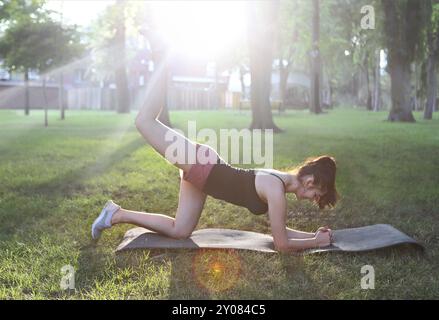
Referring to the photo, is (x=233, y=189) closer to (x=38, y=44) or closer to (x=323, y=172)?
(x=323, y=172)

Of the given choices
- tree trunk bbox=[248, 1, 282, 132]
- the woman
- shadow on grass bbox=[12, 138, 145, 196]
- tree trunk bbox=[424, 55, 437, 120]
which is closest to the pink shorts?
the woman

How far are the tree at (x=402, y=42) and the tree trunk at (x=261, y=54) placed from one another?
12.2ft

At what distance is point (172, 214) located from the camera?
5895 mm

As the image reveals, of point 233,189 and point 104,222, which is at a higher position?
point 233,189

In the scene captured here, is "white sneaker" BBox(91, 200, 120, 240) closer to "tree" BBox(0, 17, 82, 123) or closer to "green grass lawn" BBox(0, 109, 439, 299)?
"green grass lawn" BBox(0, 109, 439, 299)

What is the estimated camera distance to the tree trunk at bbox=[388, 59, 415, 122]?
19281 millimetres

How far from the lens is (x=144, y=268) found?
392cm

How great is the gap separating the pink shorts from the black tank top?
0.13 ft

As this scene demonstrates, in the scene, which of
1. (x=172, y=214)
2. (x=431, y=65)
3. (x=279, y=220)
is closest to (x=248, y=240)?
(x=279, y=220)

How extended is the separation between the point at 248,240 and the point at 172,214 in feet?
4.84

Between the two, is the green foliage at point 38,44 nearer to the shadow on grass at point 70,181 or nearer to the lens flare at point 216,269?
the shadow on grass at point 70,181

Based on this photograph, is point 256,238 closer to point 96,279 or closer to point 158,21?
point 96,279

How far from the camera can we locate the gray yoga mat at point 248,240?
169 inches

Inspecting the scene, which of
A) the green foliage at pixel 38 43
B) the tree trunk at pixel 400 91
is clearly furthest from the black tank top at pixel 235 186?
the tree trunk at pixel 400 91
